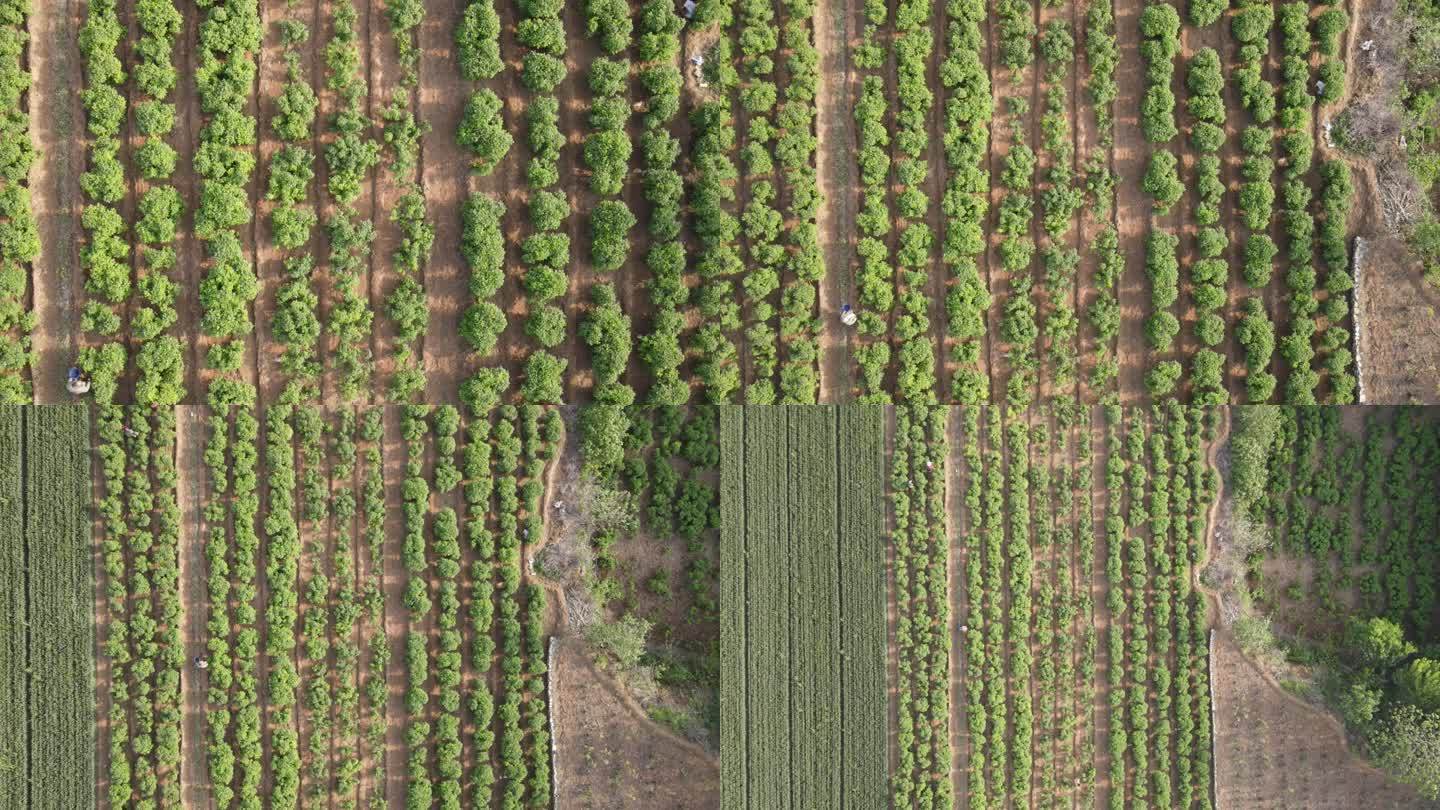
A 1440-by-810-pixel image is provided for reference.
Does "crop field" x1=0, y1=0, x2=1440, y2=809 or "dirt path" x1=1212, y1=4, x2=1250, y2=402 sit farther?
"dirt path" x1=1212, y1=4, x2=1250, y2=402

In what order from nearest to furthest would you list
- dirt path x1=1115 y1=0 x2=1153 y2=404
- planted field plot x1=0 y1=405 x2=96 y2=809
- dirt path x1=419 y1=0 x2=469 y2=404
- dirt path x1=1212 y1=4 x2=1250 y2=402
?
planted field plot x1=0 y1=405 x2=96 y2=809
dirt path x1=419 y1=0 x2=469 y2=404
dirt path x1=1115 y1=0 x2=1153 y2=404
dirt path x1=1212 y1=4 x2=1250 y2=402

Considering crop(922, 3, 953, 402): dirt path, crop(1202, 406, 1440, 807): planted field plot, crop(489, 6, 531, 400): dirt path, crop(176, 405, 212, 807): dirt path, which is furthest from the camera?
crop(1202, 406, 1440, 807): planted field plot

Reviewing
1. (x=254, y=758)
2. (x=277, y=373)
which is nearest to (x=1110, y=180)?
(x=277, y=373)

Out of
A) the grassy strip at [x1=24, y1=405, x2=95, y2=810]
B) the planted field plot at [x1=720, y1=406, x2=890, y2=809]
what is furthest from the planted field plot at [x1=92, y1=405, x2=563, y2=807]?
the planted field plot at [x1=720, y1=406, x2=890, y2=809]

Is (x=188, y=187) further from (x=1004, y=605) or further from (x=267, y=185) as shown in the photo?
(x=1004, y=605)

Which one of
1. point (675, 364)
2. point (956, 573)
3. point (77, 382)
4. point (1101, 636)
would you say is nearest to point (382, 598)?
point (77, 382)

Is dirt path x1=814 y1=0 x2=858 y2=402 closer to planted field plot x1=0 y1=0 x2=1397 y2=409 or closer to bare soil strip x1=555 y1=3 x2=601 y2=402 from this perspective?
planted field plot x1=0 y1=0 x2=1397 y2=409
